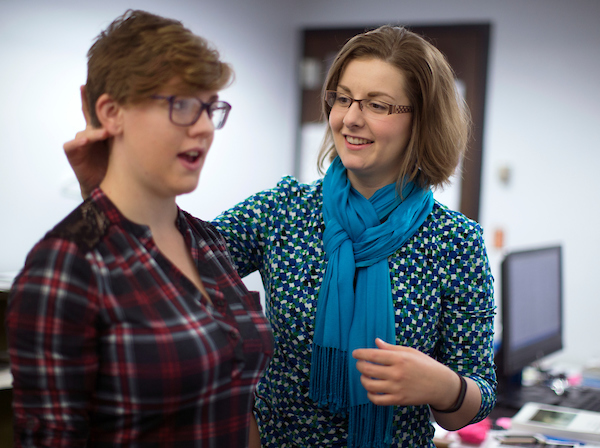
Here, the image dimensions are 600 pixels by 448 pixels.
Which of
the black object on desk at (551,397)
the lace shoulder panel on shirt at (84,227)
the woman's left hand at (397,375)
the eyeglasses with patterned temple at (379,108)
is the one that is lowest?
the black object on desk at (551,397)

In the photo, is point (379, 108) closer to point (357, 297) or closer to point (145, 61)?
point (357, 297)

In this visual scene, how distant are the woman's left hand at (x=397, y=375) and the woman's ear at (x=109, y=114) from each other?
561 millimetres

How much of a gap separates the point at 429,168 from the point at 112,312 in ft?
2.65

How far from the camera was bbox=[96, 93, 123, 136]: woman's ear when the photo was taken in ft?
2.73

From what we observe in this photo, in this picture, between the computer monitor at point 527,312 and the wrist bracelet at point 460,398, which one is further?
the computer monitor at point 527,312

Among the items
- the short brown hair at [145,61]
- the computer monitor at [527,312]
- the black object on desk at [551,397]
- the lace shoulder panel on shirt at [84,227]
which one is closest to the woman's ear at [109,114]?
the short brown hair at [145,61]

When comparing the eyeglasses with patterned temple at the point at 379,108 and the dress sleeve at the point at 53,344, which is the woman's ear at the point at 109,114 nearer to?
the dress sleeve at the point at 53,344

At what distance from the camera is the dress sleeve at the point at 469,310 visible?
48.5 inches

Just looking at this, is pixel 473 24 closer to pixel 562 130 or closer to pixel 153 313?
pixel 562 130

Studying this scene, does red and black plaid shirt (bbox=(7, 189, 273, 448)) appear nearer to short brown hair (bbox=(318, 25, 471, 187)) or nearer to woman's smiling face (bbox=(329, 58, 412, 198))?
woman's smiling face (bbox=(329, 58, 412, 198))

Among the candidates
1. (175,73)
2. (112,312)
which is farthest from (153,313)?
(175,73)

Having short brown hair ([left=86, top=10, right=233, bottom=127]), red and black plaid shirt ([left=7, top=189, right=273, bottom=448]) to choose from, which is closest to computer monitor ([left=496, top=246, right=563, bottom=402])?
red and black plaid shirt ([left=7, top=189, right=273, bottom=448])

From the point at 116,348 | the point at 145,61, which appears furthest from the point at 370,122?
the point at 116,348

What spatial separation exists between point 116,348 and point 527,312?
207 centimetres
